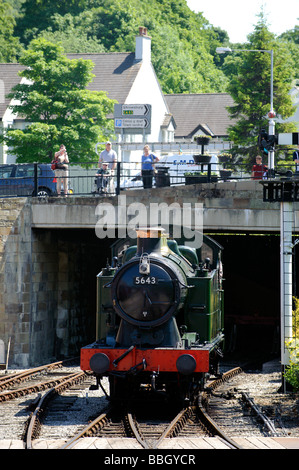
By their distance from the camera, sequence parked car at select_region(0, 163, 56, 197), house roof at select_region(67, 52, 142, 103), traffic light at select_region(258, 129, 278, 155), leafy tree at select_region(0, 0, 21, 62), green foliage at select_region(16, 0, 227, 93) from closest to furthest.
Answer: traffic light at select_region(258, 129, 278, 155) < parked car at select_region(0, 163, 56, 197) < house roof at select_region(67, 52, 142, 103) < leafy tree at select_region(0, 0, 21, 62) < green foliage at select_region(16, 0, 227, 93)

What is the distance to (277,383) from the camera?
16516 millimetres

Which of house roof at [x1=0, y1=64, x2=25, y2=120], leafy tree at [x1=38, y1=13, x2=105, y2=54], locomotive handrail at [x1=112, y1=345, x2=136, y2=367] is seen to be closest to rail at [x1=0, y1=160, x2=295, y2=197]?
locomotive handrail at [x1=112, y1=345, x2=136, y2=367]

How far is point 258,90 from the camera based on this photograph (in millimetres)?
38312

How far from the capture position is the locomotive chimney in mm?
12906

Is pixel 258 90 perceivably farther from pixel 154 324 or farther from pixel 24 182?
pixel 154 324

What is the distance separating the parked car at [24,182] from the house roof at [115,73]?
26.9m

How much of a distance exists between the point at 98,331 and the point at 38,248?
7.90m

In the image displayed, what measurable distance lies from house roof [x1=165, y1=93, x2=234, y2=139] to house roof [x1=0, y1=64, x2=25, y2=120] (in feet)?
48.7

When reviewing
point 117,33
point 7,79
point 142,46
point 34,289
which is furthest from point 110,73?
point 34,289

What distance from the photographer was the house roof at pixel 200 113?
205 ft

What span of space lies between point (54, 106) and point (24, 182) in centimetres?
1252

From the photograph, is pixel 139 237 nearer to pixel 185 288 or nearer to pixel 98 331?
pixel 185 288

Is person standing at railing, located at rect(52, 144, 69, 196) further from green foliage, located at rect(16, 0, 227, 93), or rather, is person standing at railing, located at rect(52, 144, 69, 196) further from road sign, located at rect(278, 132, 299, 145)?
green foliage, located at rect(16, 0, 227, 93)

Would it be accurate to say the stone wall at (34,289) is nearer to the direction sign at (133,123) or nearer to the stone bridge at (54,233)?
Answer: the stone bridge at (54,233)
